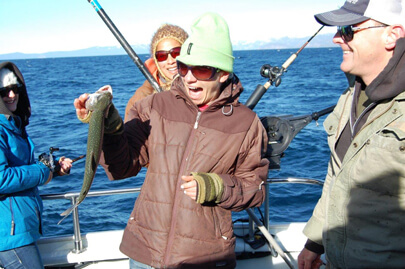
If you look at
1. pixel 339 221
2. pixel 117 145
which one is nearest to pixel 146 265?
pixel 117 145

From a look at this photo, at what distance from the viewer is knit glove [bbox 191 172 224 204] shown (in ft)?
7.72

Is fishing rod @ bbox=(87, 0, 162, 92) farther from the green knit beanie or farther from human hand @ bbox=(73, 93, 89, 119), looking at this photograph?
human hand @ bbox=(73, 93, 89, 119)

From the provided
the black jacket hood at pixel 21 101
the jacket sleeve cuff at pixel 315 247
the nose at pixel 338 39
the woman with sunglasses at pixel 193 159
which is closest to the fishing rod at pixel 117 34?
the black jacket hood at pixel 21 101

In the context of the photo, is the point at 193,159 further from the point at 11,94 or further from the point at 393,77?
the point at 11,94

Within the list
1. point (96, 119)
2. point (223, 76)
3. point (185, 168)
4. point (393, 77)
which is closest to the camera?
point (393, 77)

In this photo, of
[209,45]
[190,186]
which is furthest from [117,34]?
[190,186]

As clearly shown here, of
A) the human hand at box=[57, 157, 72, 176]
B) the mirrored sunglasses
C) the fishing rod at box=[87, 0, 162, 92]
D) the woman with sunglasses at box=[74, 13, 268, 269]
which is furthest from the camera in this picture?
the human hand at box=[57, 157, 72, 176]

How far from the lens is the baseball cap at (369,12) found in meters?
2.03

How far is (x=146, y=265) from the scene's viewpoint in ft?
8.29

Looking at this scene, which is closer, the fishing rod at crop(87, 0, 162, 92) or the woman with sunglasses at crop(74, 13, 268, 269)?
the woman with sunglasses at crop(74, 13, 268, 269)

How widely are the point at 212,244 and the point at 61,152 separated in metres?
11.0

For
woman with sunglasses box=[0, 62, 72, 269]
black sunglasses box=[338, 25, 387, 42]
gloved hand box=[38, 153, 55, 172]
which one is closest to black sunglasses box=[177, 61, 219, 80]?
black sunglasses box=[338, 25, 387, 42]

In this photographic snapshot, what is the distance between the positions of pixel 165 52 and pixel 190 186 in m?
1.60

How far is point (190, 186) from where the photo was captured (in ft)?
7.73
